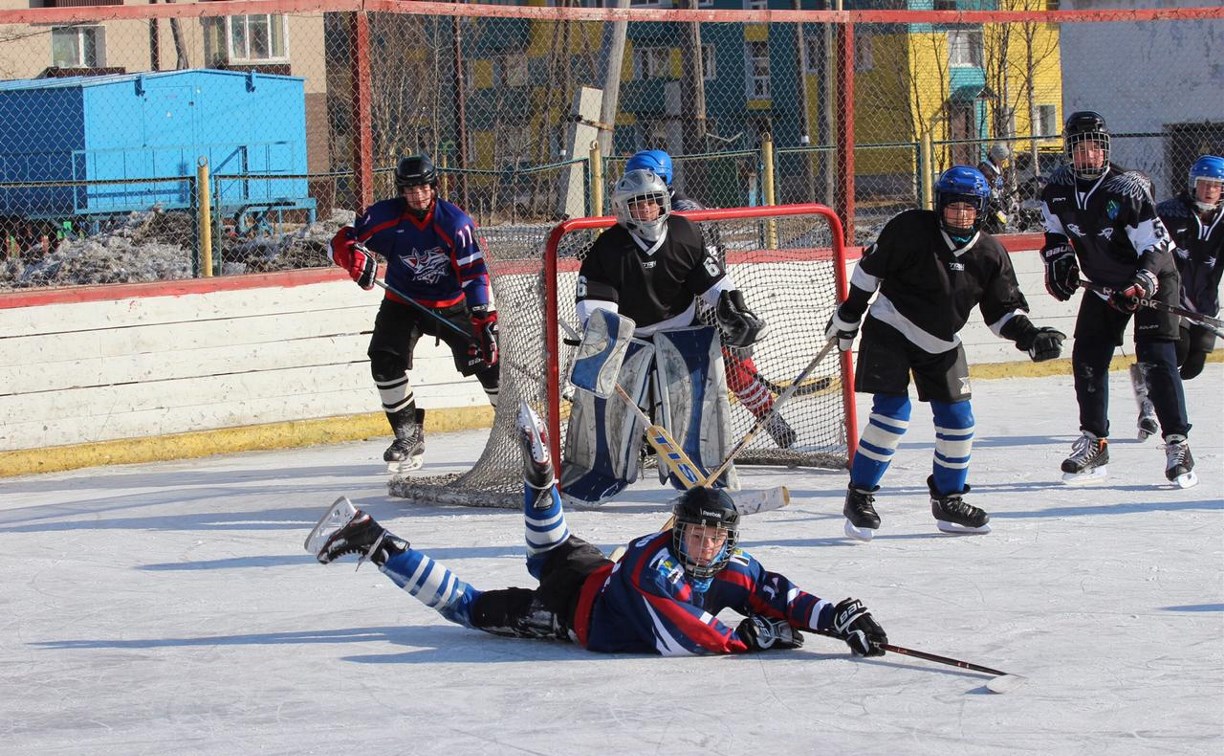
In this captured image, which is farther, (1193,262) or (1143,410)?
(1193,262)

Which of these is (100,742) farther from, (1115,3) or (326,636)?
(1115,3)

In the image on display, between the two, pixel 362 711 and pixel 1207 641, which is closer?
pixel 362 711

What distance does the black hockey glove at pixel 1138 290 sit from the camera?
21.2ft

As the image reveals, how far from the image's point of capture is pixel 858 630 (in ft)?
13.5

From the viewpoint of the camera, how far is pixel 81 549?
602 cm

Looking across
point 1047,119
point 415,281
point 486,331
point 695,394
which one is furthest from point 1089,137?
point 1047,119

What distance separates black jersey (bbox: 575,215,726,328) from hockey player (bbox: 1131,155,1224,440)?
2.35 m

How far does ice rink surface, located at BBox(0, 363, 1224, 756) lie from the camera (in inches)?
143

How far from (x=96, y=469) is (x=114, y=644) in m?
3.50

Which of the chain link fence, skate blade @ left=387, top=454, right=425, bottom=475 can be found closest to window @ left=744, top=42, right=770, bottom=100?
the chain link fence

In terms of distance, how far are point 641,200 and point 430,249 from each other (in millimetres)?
1368

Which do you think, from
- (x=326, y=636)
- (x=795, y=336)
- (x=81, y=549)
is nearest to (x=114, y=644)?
(x=326, y=636)

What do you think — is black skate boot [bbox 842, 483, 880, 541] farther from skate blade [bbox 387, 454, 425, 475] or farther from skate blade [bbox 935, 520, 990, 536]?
skate blade [bbox 387, 454, 425, 475]

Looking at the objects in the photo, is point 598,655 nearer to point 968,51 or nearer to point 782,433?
point 782,433
